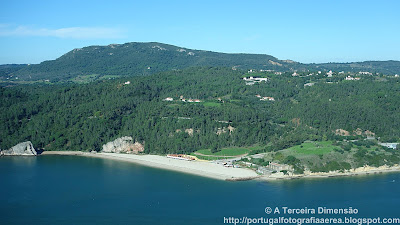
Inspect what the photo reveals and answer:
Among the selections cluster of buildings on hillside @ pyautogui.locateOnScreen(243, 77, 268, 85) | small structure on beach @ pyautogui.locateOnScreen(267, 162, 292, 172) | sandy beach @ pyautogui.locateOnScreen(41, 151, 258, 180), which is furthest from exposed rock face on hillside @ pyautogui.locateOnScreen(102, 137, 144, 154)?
cluster of buildings on hillside @ pyautogui.locateOnScreen(243, 77, 268, 85)

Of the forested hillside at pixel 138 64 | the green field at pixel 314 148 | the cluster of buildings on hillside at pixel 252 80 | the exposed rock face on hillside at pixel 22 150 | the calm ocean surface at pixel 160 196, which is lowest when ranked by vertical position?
the calm ocean surface at pixel 160 196

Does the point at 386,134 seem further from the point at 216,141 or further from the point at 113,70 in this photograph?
the point at 113,70

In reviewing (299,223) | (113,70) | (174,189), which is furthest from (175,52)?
(299,223)

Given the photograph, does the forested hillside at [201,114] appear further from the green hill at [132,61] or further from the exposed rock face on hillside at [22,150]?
the green hill at [132,61]

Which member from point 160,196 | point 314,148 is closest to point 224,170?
point 160,196

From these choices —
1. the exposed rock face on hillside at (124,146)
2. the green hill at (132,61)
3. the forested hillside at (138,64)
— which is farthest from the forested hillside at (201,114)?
the green hill at (132,61)

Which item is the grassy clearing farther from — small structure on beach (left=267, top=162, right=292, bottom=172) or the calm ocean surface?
small structure on beach (left=267, top=162, right=292, bottom=172)

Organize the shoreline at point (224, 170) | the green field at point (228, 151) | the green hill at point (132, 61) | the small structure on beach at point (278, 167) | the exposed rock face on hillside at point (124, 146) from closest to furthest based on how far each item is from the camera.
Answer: the shoreline at point (224, 170), the small structure on beach at point (278, 167), the green field at point (228, 151), the exposed rock face on hillside at point (124, 146), the green hill at point (132, 61)
